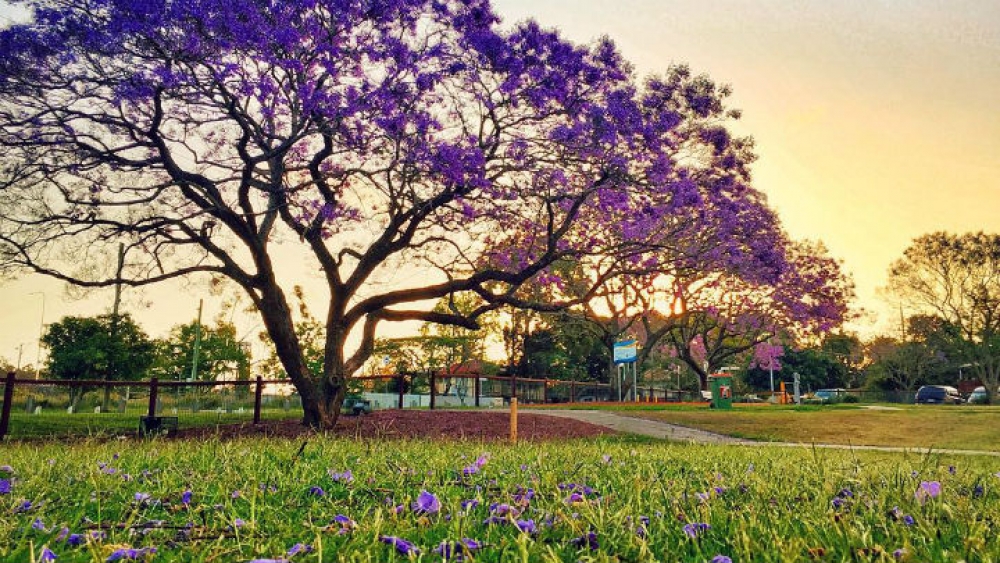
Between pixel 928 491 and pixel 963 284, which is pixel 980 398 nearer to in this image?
pixel 963 284

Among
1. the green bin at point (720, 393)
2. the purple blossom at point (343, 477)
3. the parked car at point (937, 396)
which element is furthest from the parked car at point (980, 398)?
the purple blossom at point (343, 477)

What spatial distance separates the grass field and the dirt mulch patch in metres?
3.41

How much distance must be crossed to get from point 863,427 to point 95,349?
33184mm

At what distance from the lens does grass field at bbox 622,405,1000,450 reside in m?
13.5

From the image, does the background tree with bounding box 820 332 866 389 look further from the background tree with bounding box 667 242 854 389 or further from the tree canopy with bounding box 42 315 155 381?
the tree canopy with bounding box 42 315 155 381

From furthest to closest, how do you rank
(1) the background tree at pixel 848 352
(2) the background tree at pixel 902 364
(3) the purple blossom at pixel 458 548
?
(1) the background tree at pixel 848 352
(2) the background tree at pixel 902 364
(3) the purple blossom at pixel 458 548

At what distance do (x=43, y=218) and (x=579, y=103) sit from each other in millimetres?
11011

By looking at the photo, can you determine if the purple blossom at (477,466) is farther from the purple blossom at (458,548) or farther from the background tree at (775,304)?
the background tree at (775,304)

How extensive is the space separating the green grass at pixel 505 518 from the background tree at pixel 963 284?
140 ft

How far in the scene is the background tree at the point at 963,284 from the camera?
39.4 metres

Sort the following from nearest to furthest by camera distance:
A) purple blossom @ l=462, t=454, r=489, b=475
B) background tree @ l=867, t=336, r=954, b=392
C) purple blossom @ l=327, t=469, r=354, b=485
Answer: purple blossom @ l=462, t=454, r=489, b=475 → purple blossom @ l=327, t=469, r=354, b=485 → background tree @ l=867, t=336, r=954, b=392

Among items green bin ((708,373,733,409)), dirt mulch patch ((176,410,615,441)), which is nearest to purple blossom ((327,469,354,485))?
dirt mulch patch ((176,410,615,441))

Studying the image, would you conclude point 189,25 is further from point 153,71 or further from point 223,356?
point 223,356

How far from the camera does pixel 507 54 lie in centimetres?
1190
